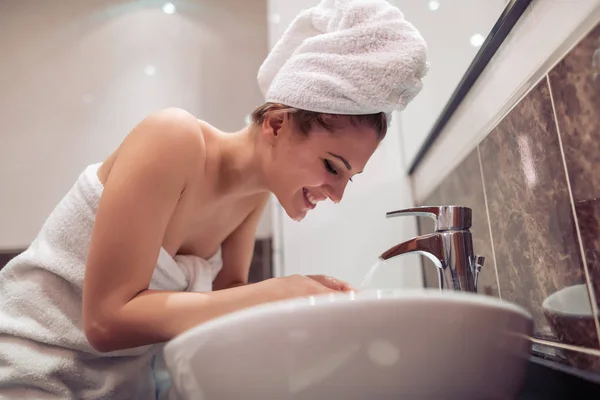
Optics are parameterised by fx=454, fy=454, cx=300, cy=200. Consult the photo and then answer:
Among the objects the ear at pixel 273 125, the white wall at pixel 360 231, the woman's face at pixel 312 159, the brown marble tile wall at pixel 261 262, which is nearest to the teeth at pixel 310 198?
the woman's face at pixel 312 159

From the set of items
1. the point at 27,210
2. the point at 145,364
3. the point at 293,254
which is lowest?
the point at 145,364

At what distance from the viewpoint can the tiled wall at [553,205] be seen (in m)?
0.45

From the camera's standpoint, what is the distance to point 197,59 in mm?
1517

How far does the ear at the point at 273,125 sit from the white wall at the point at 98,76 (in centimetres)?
68

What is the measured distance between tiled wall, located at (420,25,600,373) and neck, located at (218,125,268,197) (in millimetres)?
377

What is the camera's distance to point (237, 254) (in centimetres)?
99

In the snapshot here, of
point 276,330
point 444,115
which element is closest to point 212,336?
point 276,330

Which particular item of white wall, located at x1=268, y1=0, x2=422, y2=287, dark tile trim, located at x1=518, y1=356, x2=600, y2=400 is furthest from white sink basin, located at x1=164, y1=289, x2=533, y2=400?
white wall, located at x1=268, y1=0, x2=422, y2=287

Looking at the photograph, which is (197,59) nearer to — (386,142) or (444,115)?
(386,142)

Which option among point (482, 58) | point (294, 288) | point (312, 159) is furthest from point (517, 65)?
point (294, 288)

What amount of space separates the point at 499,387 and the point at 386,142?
36.5 inches

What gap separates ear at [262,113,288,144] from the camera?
27.9 inches

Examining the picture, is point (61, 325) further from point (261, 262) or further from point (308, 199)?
point (261, 262)

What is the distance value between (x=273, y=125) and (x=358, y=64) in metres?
0.18
